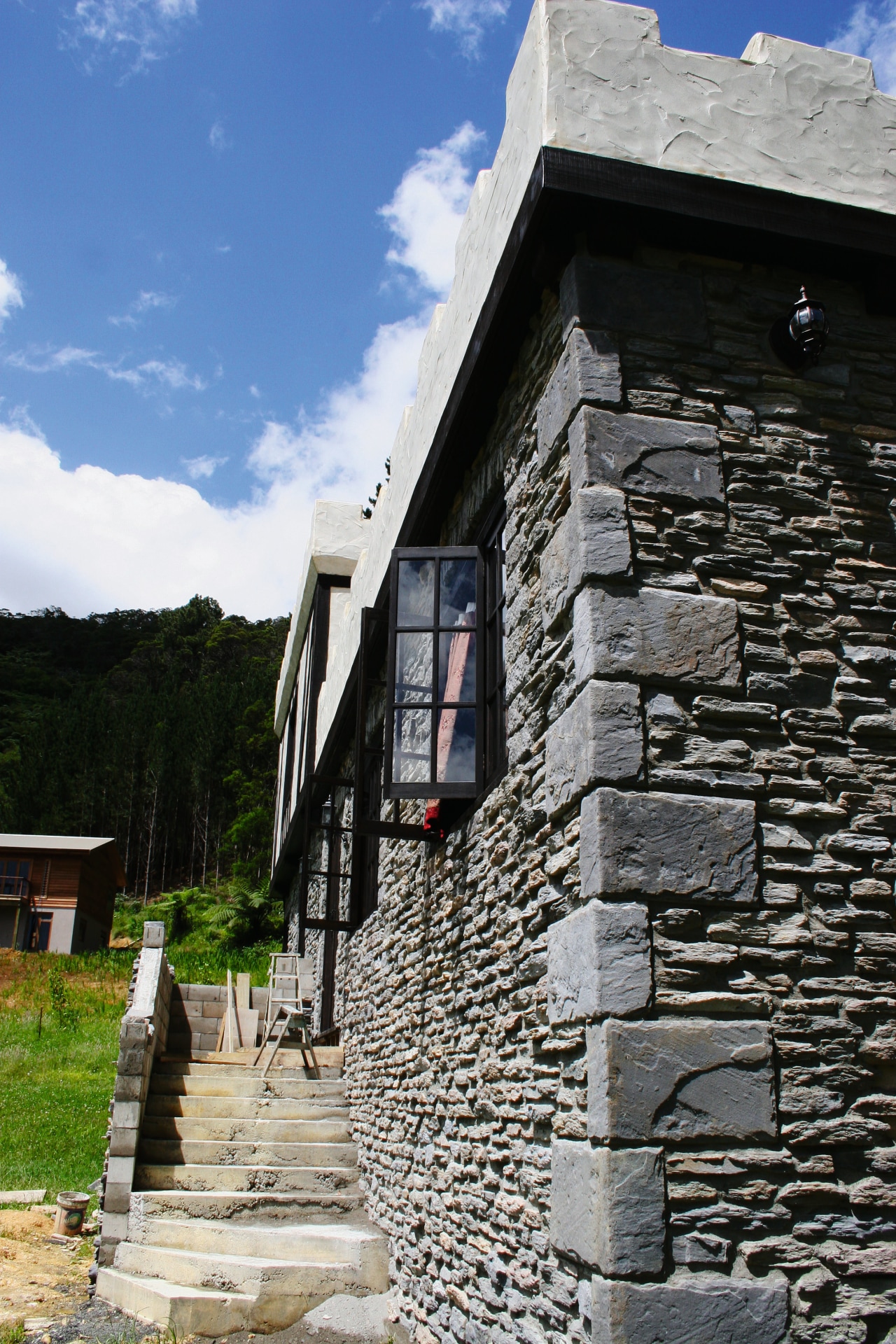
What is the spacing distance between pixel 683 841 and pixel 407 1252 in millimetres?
3874

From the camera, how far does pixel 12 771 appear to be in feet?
131

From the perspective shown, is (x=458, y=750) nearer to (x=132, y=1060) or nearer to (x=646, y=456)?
(x=646, y=456)

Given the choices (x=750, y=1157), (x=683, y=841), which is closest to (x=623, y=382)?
(x=683, y=841)

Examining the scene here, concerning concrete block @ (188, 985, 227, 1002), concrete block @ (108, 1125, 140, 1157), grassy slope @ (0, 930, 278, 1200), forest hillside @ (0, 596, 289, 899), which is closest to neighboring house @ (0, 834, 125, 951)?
grassy slope @ (0, 930, 278, 1200)

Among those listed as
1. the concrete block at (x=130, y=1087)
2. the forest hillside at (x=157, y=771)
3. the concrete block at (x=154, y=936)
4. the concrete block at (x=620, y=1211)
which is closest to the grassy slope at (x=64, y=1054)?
the concrete block at (x=154, y=936)

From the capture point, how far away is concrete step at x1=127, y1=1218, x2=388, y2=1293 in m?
5.93

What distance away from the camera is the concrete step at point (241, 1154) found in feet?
23.8

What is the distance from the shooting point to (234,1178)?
707cm

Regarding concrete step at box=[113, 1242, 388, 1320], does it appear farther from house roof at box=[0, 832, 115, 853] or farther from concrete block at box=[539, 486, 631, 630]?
house roof at box=[0, 832, 115, 853]

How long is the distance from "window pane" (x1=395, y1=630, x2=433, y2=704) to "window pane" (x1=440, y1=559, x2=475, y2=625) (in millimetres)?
166

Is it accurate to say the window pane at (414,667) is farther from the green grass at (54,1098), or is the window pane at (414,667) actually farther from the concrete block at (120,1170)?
the green grass at (54,1098)

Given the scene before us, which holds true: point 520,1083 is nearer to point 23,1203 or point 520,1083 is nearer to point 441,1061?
point 441,1061

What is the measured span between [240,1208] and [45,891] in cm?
2347

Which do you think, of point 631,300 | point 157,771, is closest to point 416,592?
point 631,300
